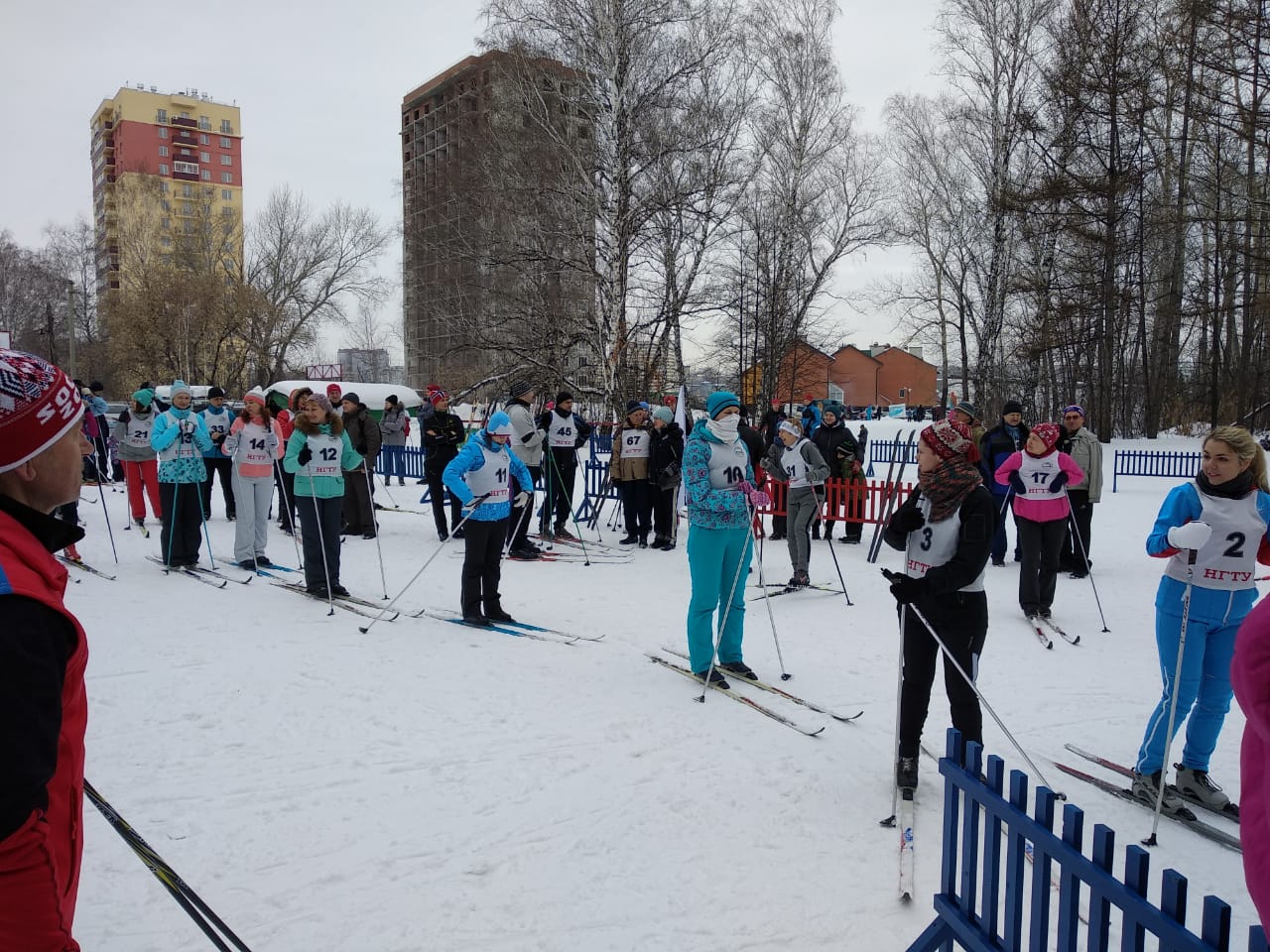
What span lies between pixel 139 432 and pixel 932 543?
35.8ft

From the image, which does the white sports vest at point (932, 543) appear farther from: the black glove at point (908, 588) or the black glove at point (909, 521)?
the black glove at point (908, 588)

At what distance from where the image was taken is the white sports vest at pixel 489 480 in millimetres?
7176

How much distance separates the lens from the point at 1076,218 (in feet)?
74.5

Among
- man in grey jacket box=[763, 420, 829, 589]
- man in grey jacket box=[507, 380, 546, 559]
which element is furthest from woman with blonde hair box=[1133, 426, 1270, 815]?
man in grey jacket box=[507, 380, 546, 559]

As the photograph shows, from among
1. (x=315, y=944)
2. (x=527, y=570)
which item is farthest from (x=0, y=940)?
(x=527, y=570)

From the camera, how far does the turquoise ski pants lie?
18.6 feet

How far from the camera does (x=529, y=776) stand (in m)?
4.35

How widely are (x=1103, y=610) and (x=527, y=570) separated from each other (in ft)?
19.9

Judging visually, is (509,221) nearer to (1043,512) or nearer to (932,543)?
(1043,512)

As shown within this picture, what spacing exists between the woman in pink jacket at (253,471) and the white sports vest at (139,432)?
8.16 feet

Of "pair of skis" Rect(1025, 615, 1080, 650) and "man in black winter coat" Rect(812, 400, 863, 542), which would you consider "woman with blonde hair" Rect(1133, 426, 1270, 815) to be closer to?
"pair of skis" Rect(1025, 615, 1080, 650)

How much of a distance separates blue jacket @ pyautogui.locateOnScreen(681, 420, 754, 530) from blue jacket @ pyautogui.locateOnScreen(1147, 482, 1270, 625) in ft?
7.96

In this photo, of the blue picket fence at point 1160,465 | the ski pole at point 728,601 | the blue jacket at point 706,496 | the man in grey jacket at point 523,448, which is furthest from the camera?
the blue picket fence at point 1160,465

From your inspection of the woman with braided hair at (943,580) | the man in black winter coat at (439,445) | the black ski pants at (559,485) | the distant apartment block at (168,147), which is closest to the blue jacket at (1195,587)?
the woman with braided hair at (943,580)
